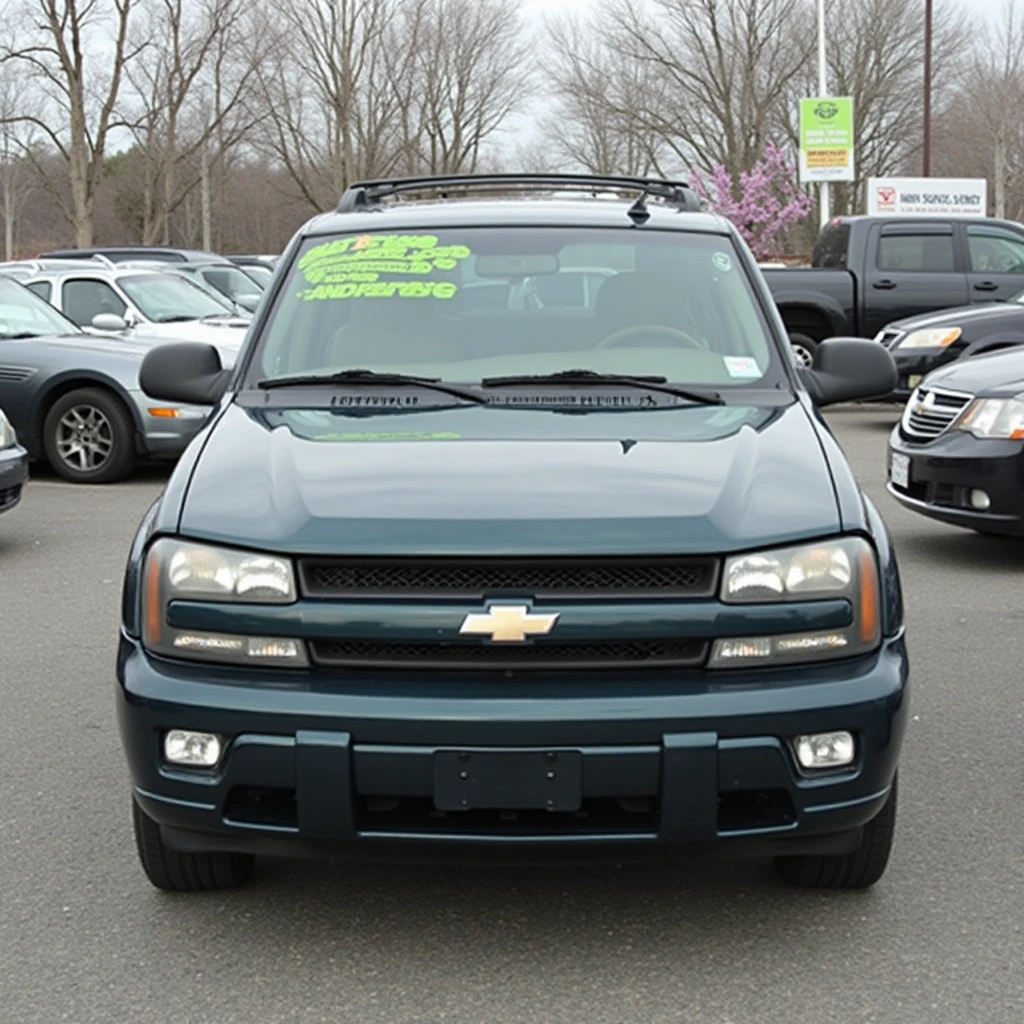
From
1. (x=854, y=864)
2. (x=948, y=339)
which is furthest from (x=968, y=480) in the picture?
(x=948, y=339)

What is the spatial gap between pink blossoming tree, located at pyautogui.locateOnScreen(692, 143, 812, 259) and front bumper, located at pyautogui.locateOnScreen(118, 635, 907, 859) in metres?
48.2

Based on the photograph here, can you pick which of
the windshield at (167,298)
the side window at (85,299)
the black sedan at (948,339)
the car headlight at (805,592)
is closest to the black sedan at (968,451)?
the car headlight at (805,592)

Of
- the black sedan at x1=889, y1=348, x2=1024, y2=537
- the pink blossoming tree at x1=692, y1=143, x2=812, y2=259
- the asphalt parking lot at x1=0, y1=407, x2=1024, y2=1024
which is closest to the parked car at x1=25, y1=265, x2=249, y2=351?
the black sedan at x1=889, y1=348, x2=1024, y2=537

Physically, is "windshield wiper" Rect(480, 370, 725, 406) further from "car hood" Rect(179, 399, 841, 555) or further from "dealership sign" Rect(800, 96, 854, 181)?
"dealership sign" Rect(800, 96, 854, 181)

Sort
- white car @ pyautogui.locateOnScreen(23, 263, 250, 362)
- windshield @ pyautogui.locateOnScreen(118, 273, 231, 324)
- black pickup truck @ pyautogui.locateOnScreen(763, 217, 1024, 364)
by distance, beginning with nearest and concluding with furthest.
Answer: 1. white car @ pyautogui.locateOnScreen(23, 263, 250, 362)
2. windshield @ pyautogui.locateOnScreen(118, 273, 231, 324)
3. black pickup truck @ pyautogui.locateOnScreen(763, 217, 1024, 364)

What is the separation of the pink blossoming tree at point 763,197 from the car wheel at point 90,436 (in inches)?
1588

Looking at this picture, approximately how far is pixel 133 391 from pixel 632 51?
158 feet

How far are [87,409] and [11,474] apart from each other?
3.23 m

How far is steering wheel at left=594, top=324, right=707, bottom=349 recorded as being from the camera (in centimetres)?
462

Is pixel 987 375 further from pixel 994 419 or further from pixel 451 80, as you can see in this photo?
pixel 451 80

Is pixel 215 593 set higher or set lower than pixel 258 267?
lower

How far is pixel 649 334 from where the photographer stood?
15.2 feet

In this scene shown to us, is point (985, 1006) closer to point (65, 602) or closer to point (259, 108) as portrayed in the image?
point (65, 602)

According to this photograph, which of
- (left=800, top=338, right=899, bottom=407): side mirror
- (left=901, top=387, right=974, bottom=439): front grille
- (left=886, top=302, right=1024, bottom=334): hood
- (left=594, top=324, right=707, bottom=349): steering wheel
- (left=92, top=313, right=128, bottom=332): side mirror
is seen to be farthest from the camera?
(left=886, top=302, right=1024, bottom=334): hood
